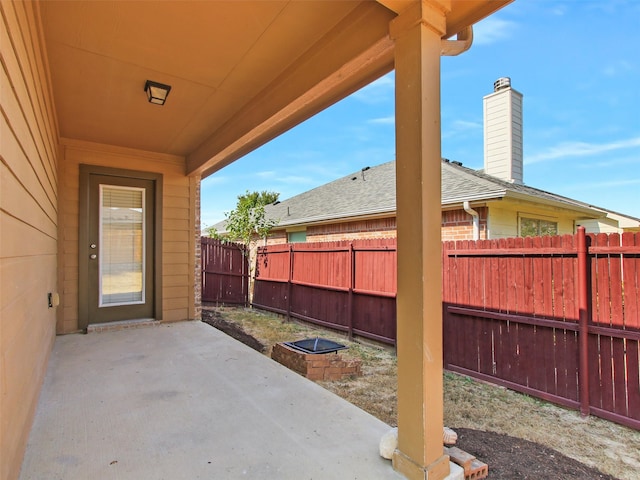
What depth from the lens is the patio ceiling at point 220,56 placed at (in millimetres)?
2018

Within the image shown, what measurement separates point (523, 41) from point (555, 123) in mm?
8274

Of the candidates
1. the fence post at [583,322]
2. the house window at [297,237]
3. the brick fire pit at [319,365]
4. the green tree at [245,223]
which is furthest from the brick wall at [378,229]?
the brick fire pit at [319,365]

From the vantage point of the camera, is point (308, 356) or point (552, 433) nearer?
point (552, 433)

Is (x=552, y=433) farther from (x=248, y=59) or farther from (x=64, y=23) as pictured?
(x=64, y=23)

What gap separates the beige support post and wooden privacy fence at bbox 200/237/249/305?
780 cm

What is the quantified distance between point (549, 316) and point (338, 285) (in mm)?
3392

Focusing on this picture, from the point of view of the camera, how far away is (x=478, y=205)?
5789mm

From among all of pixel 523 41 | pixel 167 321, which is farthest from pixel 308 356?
pixel 523 41

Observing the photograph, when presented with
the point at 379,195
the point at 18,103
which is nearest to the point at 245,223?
the point at 379,195

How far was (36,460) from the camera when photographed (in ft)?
5.87

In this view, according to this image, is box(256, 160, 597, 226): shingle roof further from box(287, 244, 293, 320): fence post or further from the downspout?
box(287, 244, 293, 320): fence post

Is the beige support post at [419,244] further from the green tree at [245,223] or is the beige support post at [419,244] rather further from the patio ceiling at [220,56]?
the green tree at [245,223]

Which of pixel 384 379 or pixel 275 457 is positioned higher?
pixel 275 457

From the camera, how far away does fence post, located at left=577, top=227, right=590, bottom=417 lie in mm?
3055
